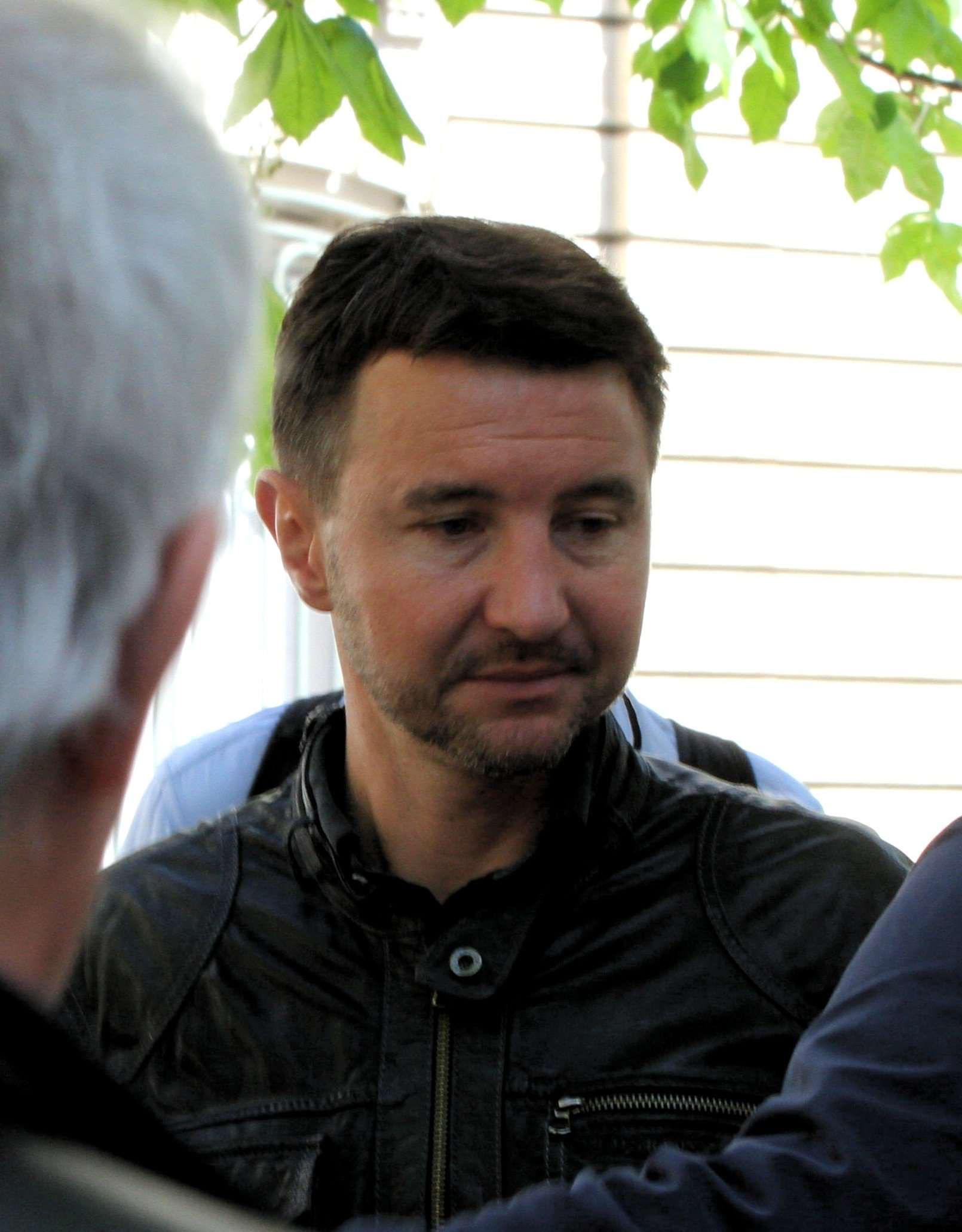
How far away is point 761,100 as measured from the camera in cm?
267

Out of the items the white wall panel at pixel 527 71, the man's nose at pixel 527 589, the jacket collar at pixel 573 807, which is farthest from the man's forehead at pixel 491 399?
the white wall panel at pixel 527 71

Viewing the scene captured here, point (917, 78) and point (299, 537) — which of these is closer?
point (299, 537)

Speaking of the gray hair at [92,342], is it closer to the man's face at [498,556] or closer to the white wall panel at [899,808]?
the man's face at [498,556]

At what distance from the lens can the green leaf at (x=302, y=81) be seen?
89.7 inches

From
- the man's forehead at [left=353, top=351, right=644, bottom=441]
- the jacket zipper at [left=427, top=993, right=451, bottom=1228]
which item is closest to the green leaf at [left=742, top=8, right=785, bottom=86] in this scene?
the man's forehead at [left=353, top=351, right=644, bottom=441]

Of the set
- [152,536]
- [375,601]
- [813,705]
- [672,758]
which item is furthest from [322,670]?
[152,536]

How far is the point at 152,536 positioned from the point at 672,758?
68.6 inches

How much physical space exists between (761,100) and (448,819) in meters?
1.36

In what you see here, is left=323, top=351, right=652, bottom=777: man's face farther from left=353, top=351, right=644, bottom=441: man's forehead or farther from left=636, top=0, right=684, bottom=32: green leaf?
left=636, top=0, right=684, bottom=32: green leaf

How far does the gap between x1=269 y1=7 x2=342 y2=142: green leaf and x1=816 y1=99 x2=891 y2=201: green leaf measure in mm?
953

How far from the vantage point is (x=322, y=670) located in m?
5.12

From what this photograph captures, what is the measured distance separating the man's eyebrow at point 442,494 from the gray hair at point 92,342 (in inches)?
43.3

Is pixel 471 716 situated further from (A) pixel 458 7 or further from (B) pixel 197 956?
(A) pixel 458 7

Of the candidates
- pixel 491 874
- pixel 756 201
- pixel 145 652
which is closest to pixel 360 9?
pixel 491 874
